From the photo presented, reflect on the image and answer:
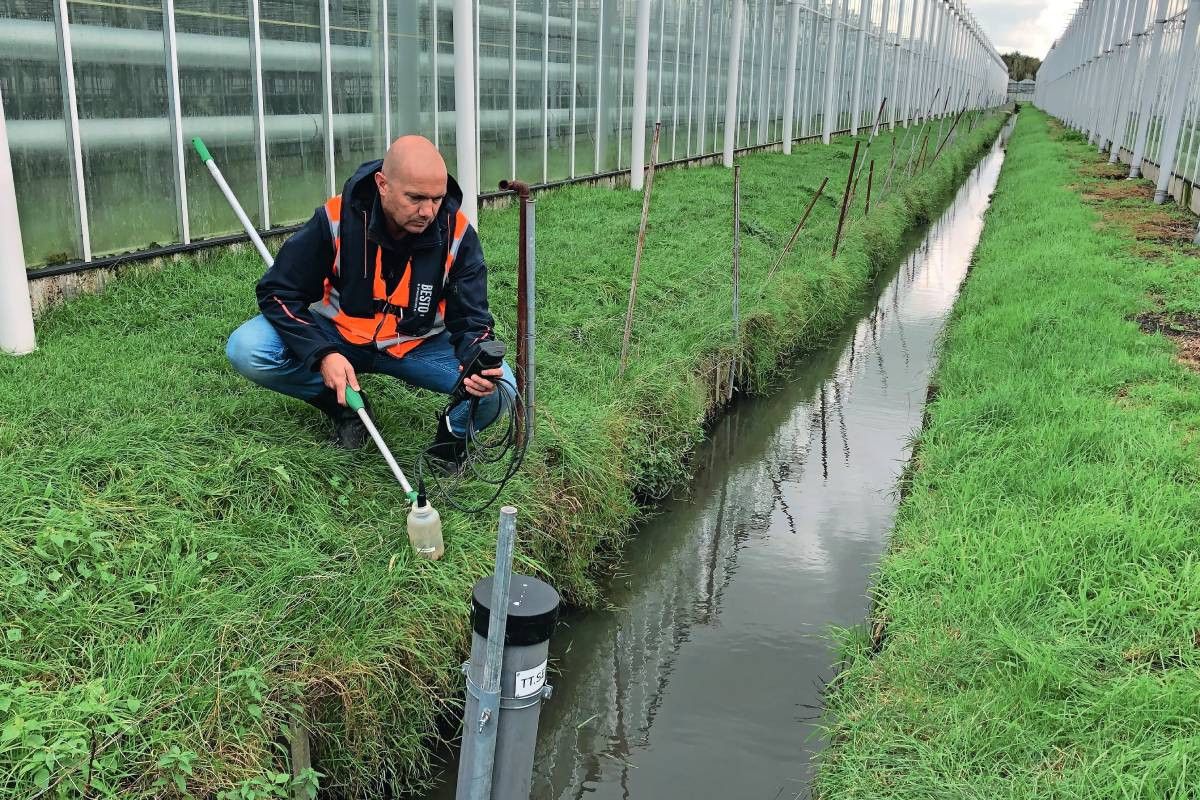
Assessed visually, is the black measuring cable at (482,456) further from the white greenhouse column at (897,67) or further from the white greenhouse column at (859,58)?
the white greenhouse column at (897,67)

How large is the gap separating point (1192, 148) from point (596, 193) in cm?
933

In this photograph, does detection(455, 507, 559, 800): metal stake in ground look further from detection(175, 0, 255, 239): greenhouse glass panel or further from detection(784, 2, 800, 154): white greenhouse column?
detection(784, 2, 800, 154): white greenhouse column

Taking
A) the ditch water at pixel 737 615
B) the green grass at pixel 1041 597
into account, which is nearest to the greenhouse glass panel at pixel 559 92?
the ditch water at pixel 737 615

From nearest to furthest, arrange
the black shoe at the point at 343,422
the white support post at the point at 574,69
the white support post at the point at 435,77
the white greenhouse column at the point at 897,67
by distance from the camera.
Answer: the black shoe at the point at 343,422 → the white support post at the point at 435,77 → the white support post at the point at 574,69 → the white greenhouse column at the point at 897,67

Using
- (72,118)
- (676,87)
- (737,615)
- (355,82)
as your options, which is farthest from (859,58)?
(737,615)

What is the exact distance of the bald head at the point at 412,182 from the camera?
11.6ft

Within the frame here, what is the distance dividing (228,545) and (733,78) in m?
16.3

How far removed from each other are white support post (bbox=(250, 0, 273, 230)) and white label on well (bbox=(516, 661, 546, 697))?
5.83 m

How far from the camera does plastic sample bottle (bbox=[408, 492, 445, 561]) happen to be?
3555 millimetres

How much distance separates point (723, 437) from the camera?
7.11 m

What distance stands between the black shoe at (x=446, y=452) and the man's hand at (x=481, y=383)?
0.52 m

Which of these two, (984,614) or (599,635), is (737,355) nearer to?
(599,635)

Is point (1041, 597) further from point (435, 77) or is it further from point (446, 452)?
point (435, 77)

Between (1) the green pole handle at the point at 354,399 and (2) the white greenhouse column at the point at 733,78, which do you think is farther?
(2) the white greenhouse column at the point at 733,78
